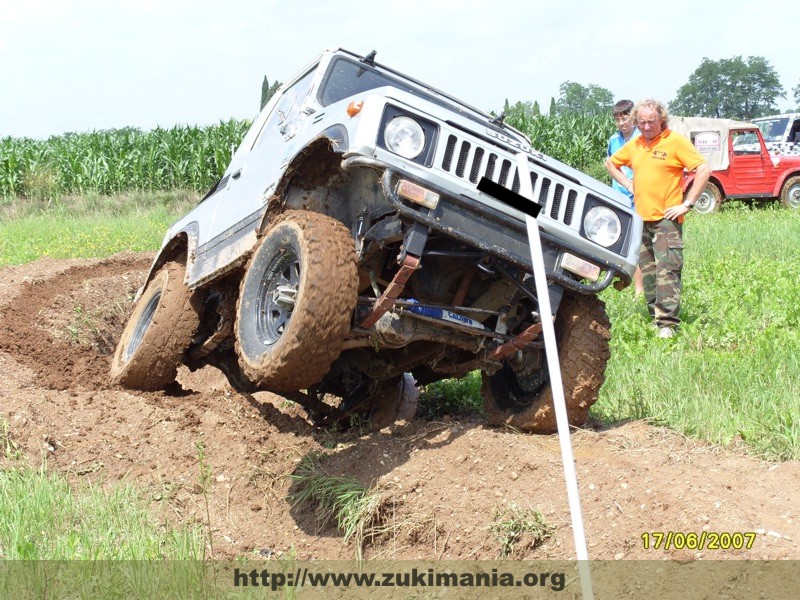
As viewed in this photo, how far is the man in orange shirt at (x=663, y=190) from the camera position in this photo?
314 inches

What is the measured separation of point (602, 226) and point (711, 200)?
18.6 m

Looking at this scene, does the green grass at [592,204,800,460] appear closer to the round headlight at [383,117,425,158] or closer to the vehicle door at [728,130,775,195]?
the round headlight at [383,117,425,158]

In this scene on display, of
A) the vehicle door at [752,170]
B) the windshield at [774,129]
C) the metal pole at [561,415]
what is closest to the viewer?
the metal pole at [561,415]

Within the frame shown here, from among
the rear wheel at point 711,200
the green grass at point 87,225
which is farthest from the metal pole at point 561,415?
the rear wheel at point 711,200

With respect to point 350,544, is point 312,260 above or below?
above

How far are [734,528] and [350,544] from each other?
75.7 inches

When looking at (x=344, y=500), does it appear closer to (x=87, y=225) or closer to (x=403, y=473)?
(x=403, y=473)

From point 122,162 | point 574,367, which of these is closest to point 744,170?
point 122,162

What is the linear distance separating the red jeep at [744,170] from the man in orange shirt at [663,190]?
1510cm

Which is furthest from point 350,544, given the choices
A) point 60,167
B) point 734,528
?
point 60,167

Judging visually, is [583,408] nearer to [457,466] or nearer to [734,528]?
[457,466]

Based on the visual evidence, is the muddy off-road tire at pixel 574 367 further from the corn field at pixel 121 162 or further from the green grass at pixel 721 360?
the corn field at pixel 121 162

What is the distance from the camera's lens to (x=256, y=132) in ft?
23.5

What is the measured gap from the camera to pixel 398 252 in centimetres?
541
